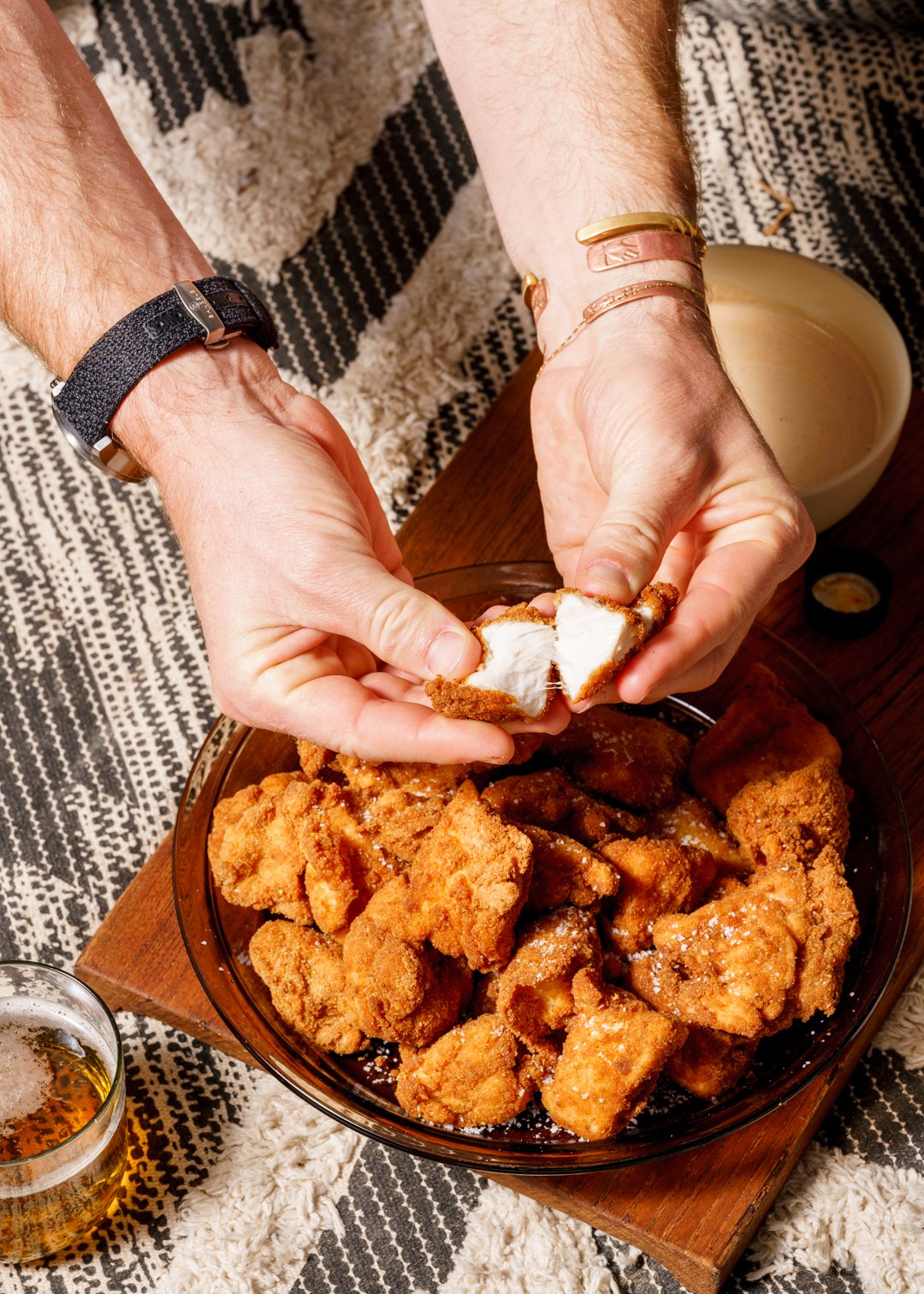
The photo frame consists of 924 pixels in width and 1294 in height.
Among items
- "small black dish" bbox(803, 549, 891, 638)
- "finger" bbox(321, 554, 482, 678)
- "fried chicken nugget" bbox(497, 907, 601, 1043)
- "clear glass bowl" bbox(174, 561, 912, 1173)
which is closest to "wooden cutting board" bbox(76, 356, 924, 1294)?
"small black dish" bbox(803, 549, 891, 638)

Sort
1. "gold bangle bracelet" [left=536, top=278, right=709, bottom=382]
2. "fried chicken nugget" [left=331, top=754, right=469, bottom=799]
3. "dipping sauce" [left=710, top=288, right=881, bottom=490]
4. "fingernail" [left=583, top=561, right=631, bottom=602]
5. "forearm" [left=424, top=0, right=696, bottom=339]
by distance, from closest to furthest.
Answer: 1. "fingernail" [left=583, top=561, right=631, bottom=602]
2. "fried chicken nugget" [left=331, top=754, right=469, bottom=799]
3. "gold bangle bracelet" [left=536, top=278, right=709, bottom=382]
4. "forearm" [left=424, top=0, right=696, bottom=339]
5. "dipping sauce" [left=710, top=288, right=881, bottom=490]

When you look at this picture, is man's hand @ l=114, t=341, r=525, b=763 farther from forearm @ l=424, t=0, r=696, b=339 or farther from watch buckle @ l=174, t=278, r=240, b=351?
forearm @ l=424, t=0, r=696, b=339

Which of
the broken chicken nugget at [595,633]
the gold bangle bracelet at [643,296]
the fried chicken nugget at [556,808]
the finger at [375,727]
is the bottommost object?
the fried chicken nugget at [556,808]

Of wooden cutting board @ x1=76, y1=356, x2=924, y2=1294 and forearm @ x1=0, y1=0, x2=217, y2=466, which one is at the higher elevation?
forearm @ x1=0, y1=0, x2=217, y2=466

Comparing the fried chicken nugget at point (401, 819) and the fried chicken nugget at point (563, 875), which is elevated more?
the fried chicken nugget at point (401, 819)

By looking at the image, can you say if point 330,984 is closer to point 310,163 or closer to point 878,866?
point 878,866

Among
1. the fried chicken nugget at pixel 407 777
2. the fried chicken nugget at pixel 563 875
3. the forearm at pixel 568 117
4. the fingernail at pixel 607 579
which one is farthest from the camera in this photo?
the forearm at pixel 568 117

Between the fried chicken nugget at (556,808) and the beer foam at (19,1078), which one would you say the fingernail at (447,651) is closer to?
the fried chicken nugget at (556,808)

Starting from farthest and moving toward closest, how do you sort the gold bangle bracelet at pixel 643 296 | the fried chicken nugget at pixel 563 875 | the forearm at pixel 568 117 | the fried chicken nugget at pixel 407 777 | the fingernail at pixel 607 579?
the forearm at pixel 568 117 < the gold bangle bracelet at pixel 643 296 < the fried chicken nugget at pixel 407 777 < the fried chicken nugget at pixel 563 875 < the fingernail at pixel 607 579

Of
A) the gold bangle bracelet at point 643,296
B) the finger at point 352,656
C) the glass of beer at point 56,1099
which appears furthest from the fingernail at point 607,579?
the glass of beer at point 56,1099
